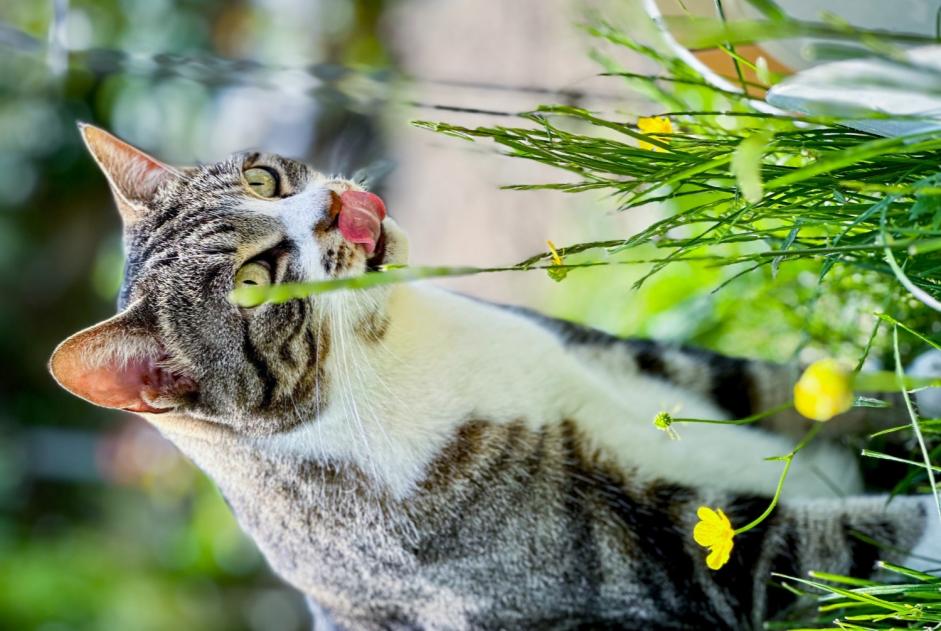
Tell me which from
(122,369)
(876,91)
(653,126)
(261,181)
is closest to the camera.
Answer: (876,91)

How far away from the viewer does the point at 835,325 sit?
157cm

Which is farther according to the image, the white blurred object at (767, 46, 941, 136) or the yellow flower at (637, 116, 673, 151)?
the yellow flower at (637, 116, 673, 151)

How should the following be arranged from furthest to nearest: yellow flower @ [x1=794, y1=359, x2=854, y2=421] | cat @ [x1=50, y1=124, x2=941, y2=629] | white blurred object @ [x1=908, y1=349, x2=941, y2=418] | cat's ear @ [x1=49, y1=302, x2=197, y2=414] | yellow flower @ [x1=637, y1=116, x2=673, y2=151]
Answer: white blurred object @ [x1=908, y1=349, x2=941, y2=418], cat @ [x1=50, y1=124, x2=941, y2=629], cat's ear @ [x1=49, y1=302, x2=197, y2=414], yellow flower @ [x1=637, y1=116, x2=673, y2=151], yellow flower @ [x1=794, y1=359, x2=854, y2=421]

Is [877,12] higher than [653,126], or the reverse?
[877,12]

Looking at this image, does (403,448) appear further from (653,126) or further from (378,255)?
(653,126)

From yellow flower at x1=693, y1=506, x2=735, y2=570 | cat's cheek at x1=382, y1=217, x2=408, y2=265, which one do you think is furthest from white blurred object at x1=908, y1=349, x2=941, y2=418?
cat's cheek at x1=382, y1=217, x2=408, y2=265

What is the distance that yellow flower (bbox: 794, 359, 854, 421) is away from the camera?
0.50 meters

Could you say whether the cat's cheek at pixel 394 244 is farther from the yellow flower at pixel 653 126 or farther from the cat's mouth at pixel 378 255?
the yellow flower at pixel 653 126

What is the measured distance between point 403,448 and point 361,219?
14.3 inches

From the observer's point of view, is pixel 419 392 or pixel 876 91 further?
pixel 419 392

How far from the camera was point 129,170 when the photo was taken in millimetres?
1458

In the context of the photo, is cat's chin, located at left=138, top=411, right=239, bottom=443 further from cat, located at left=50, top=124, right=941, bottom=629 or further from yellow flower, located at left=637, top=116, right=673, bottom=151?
yellow flower, located at left=637, top=116, right=673, bottom=151

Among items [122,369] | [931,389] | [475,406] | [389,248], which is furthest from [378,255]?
[931,389]

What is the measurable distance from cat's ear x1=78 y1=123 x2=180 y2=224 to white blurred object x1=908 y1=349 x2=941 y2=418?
1281mm
